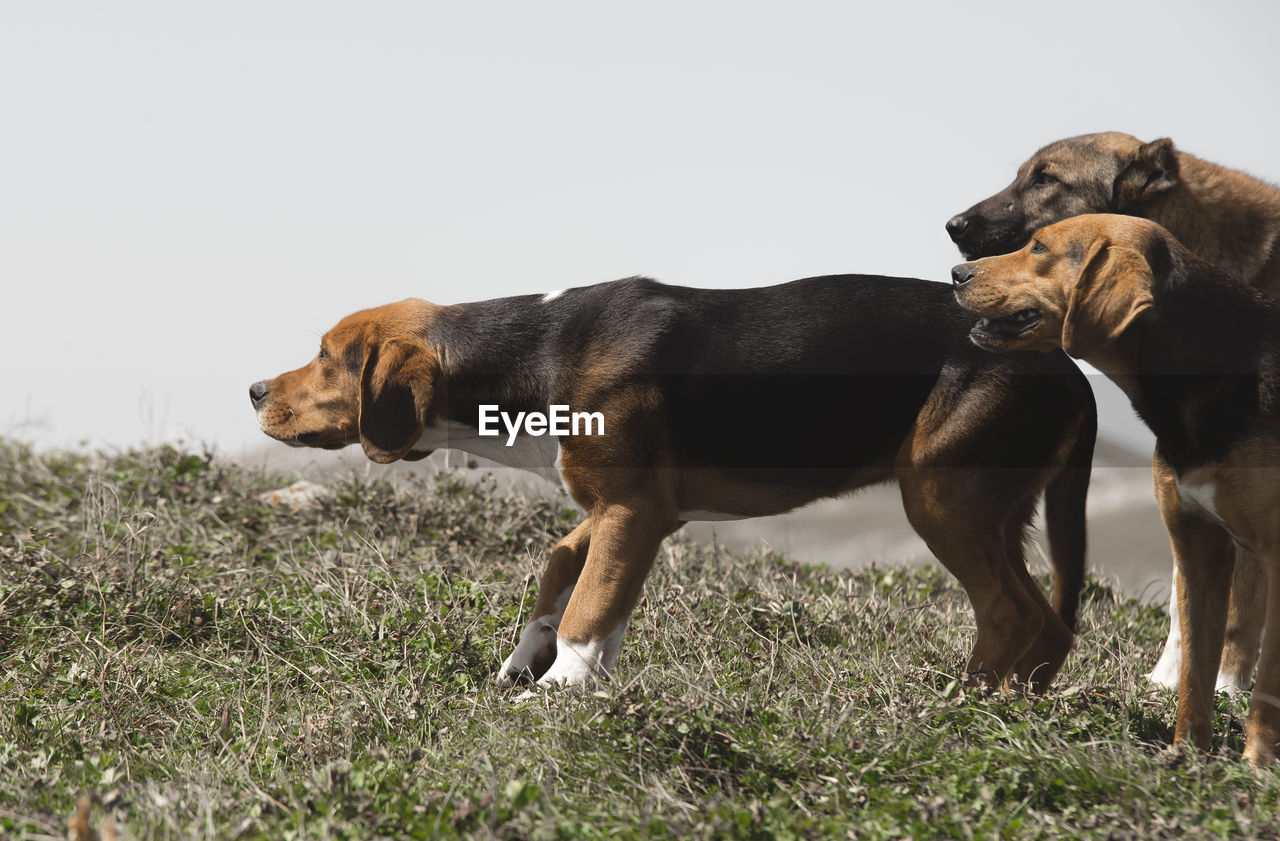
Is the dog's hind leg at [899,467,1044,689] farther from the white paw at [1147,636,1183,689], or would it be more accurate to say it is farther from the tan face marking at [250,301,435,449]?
the tan face marking at [250,301,435,449]

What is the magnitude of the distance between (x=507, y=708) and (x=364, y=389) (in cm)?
160

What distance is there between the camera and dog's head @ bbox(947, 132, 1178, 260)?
5.82 metres

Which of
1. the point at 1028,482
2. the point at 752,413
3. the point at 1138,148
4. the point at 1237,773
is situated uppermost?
the point at 1138,148

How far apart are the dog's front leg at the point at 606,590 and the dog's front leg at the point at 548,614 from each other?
0.30 metres

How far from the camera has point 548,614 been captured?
17.3ft

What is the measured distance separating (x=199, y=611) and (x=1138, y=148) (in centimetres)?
524

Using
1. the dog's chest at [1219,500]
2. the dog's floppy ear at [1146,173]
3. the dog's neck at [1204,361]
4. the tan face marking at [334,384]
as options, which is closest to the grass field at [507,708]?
the dog's chest at [1219,500]

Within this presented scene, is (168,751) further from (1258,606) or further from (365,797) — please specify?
(1258,606)

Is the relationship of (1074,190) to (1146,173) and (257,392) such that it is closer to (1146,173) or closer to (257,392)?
(1146,173)

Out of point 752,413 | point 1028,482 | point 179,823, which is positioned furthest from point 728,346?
point 179,823

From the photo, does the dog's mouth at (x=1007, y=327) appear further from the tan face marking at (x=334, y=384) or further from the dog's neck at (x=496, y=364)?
the tan face marking at (x=334, y=384)

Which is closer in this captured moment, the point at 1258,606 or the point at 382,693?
the point at 382,693

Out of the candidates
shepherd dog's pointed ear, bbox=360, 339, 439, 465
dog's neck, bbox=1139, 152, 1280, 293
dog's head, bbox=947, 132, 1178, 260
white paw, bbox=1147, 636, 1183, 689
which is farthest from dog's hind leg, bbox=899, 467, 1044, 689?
shepherd dog's pointed ear, bbox=360, 339, 439, 465

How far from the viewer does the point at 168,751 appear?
4.26 m
